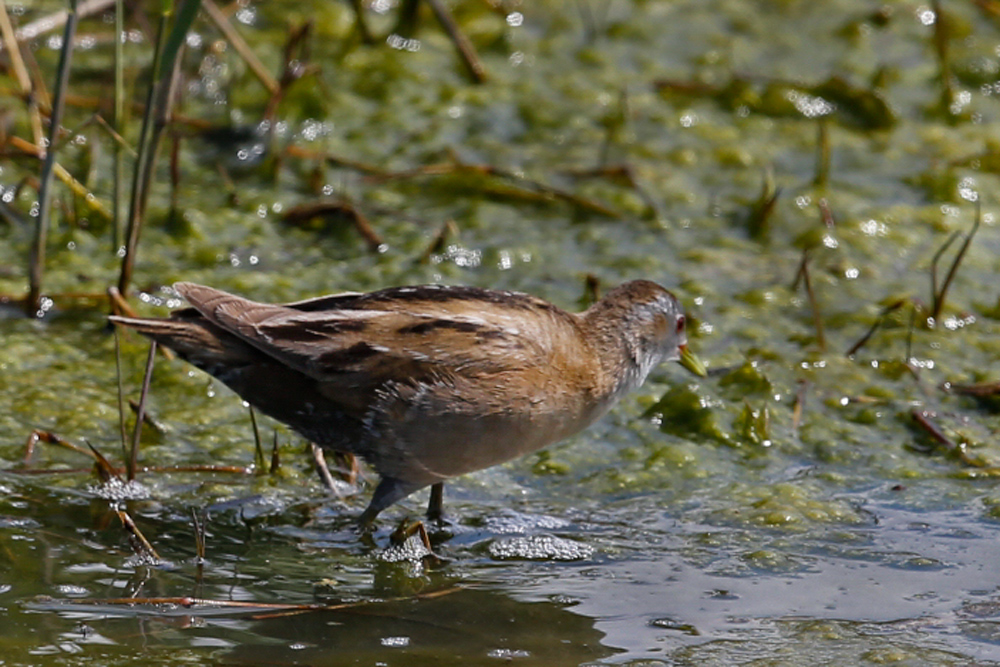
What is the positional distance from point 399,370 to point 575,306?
1.76m

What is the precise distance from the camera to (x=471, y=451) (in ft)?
12.9

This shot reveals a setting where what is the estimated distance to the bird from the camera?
12.8 feet

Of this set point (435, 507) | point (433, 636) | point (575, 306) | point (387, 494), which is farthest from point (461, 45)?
point (433, 636)

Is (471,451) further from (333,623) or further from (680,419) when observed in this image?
(680,419)

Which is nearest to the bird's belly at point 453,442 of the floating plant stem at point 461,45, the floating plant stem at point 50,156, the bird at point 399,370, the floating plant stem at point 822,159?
the bird at point 399,370

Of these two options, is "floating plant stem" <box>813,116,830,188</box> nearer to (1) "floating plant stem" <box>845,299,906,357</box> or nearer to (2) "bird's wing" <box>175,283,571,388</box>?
(1) "floating plant stem" <box>845,299,906,357</box>

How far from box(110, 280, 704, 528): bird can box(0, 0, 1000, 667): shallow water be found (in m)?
0.32

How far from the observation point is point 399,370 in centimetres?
390

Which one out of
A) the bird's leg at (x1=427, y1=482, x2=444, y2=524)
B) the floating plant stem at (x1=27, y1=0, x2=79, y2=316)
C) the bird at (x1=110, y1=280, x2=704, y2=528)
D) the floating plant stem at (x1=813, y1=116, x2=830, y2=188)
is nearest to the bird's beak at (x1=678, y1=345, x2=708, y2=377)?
the bird at (x1=110, y1=280, x2=704, y2=528)

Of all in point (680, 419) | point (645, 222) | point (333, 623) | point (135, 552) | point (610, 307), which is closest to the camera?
point (333, 623)

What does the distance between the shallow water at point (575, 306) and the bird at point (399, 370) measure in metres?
0.32

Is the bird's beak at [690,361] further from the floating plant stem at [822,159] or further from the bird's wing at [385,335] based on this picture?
the floating plant stem at [822,159]

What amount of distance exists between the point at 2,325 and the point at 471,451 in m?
2.11

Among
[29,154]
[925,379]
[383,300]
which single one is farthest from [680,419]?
[29,154]
